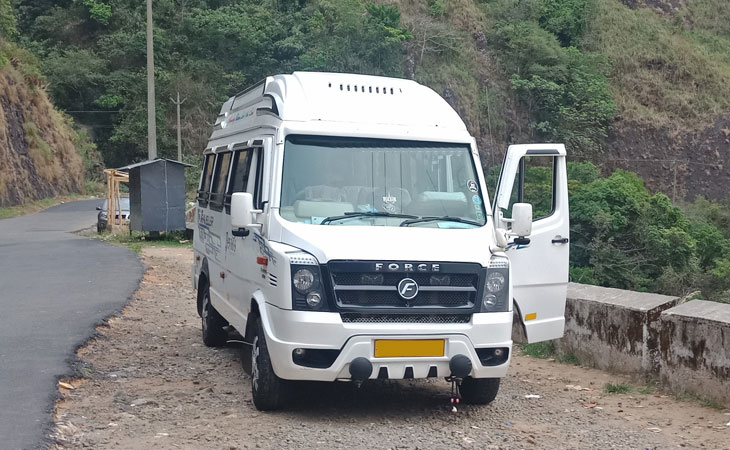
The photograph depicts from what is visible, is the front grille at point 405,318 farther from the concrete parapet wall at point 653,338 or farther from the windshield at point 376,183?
the concrete parapet wall at point 653,338

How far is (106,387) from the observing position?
7.61 meters

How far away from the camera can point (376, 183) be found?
6.93 m

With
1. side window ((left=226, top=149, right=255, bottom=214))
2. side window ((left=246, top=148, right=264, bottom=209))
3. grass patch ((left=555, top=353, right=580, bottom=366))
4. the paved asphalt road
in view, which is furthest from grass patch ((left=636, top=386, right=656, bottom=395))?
the paved asphalt road

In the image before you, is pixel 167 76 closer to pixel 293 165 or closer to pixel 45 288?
pixel 45 288

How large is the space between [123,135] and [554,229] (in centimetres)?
5677

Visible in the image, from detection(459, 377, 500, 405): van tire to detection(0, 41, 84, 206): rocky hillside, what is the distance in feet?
115

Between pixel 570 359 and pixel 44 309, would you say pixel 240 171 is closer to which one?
pixel 570 359

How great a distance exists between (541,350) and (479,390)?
9.12 feet

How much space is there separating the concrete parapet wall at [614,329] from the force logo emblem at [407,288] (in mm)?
2664

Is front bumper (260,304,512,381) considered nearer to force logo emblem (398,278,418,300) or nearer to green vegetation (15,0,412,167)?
force logo emblem (398,278,418,300)

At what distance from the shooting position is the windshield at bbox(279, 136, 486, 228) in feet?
22.2

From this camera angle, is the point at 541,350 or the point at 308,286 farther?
the point at 541,350

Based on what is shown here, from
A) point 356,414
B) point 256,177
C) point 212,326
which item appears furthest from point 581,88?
point 356,414

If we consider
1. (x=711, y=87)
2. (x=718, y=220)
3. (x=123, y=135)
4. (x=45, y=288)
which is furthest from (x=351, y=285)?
(x=711, y=87)
